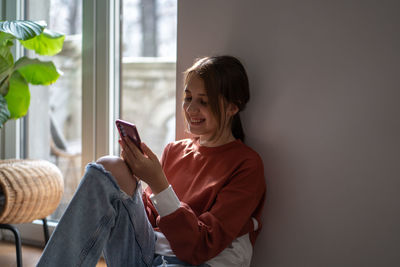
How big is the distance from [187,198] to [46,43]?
3.46 feet

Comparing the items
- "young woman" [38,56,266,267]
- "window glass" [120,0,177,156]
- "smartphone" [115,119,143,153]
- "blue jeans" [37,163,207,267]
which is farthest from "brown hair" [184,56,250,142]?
"window glass" [120,0,177,156]

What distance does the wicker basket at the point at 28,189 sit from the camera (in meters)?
1.49

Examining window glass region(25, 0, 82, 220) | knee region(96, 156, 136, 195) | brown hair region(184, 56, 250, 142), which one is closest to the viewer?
knee region(96, 156, 136, 195)

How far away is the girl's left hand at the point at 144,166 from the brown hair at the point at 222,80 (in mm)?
289

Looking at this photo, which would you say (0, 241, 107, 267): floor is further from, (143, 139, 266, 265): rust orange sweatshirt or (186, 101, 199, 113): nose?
(186, 101, 199, 113): nose

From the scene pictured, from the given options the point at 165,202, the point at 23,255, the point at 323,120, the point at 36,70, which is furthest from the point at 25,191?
the point at 323,120

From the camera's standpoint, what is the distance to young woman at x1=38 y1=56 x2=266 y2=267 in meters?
0.96

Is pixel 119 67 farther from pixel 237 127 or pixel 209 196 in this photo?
pixel 209 196

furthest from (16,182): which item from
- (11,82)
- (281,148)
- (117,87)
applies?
(281,148)

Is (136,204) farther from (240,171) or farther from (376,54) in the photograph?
(376,54)

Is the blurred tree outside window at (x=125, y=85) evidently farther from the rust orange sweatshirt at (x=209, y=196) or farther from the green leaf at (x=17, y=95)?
the rust orange sweatshirt at (x=209, y=196)

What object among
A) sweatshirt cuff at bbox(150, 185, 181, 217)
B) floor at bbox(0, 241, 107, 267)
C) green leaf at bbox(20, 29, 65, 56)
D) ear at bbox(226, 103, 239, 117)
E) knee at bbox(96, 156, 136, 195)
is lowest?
floor at bbox(0, 241, 107, 267)

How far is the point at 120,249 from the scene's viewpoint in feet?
3.41

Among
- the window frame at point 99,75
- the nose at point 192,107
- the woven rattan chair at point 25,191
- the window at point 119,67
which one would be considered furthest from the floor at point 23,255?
the nose at point 192,107
